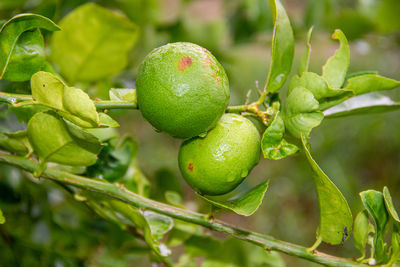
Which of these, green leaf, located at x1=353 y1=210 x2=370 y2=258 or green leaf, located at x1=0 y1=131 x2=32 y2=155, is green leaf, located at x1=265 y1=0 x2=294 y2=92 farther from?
green leaf, located at x1=0 y1=131 x2=32 y2=155

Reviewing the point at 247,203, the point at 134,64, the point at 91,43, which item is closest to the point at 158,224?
the point at 247,203

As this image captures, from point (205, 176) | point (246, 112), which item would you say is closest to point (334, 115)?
point (246, 112)

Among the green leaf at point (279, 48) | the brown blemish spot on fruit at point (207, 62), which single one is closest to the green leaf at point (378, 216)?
the green leaf at point (279, 48)

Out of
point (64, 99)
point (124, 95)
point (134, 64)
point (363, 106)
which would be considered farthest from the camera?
point (134, 64)

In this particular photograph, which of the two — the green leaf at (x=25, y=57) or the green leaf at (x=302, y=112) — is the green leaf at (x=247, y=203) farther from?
the green leaf at (x=25, y=57)

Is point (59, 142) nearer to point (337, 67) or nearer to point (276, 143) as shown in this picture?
point (276, 143)
